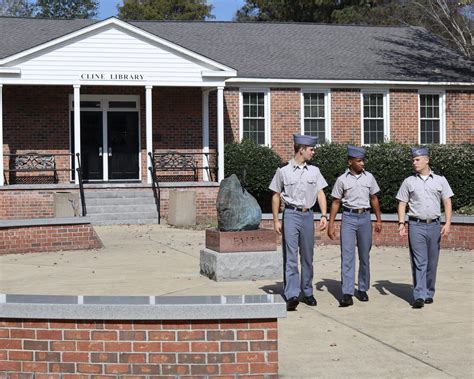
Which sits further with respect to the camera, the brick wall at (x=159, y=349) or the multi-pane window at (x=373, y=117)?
the multi-pane window at (x=373, y=117)

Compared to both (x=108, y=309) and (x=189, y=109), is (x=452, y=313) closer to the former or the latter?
(x=108, y=309)

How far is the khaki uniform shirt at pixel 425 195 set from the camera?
392 inches

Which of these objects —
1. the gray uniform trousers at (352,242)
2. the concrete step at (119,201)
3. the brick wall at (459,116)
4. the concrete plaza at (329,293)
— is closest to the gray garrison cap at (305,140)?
the gray uniform trousers at (352,242)

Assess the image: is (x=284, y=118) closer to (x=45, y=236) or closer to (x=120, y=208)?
(x=120, y=208)

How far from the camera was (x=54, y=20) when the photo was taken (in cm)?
2886

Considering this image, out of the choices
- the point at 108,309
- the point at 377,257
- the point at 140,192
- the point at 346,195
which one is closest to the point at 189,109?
the point at 140,192

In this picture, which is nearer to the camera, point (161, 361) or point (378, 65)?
point (161, 361)

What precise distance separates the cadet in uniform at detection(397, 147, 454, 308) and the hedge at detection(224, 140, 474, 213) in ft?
45.9

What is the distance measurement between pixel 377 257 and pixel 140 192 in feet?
31.5

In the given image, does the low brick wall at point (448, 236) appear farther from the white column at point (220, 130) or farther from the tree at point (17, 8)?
the tree at point (17, 8)

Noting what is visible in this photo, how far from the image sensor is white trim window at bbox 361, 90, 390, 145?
90.5 ft

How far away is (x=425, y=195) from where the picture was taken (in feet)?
32.7

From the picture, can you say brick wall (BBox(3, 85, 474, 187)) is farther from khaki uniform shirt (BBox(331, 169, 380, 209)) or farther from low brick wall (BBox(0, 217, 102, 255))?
khaki uniform shirt (BBox(331, 169, 380, 209))

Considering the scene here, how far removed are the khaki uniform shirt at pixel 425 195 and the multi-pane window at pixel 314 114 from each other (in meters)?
17.0
